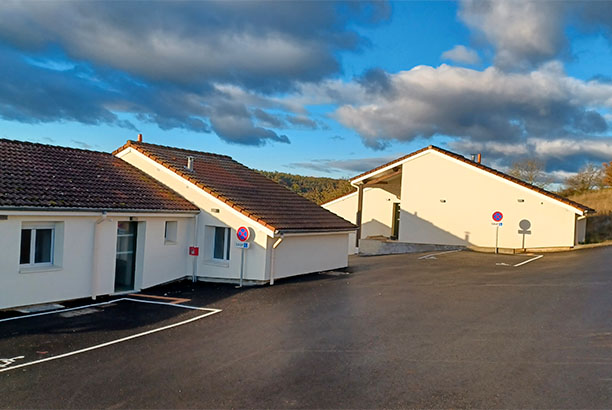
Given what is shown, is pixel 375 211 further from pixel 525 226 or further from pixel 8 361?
pixel 8 361

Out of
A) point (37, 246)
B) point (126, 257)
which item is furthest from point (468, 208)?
Answer: point (37, 246)

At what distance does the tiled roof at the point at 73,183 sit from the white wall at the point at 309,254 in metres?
3.40

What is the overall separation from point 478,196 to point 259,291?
53.2 feet

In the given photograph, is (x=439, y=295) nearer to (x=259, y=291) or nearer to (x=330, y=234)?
(x=259, y=291)

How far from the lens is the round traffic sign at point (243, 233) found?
14898 mm

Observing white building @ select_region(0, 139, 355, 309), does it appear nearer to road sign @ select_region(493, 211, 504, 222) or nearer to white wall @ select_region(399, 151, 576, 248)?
road sign @ select_region(493, 211, 504, 222)

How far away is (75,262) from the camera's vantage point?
1255 cm

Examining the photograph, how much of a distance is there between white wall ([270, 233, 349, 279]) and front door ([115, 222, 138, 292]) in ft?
14.5

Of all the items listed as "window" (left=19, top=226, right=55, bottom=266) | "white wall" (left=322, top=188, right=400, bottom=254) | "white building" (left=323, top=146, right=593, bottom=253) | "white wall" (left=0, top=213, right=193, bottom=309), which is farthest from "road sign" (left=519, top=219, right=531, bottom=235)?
"window" (left=19, top=226, right=55, bottom=266)

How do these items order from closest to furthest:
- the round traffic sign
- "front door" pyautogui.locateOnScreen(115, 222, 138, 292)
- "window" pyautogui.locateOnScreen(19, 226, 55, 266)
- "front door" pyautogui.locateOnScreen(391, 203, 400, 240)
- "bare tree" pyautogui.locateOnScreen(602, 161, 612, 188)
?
"window" pyautogui.locateOnScreen(19, 226, 55, 266)
"front door" pyautogui.locateOnScreen(115, 222, 138, 292)
the round traffic sign
"front door" pyautogui.locateOnScreen(391, 203, 400, 240)
"bare tree" pyautogui.locateOnScreen(602, 161, 612, 188)

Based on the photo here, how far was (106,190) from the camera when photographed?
1440cm

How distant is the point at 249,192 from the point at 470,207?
45.2ft

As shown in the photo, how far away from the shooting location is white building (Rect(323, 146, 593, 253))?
2427 cm

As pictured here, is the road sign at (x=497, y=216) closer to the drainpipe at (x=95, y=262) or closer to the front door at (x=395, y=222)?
the front door at (x=395, y=222)
